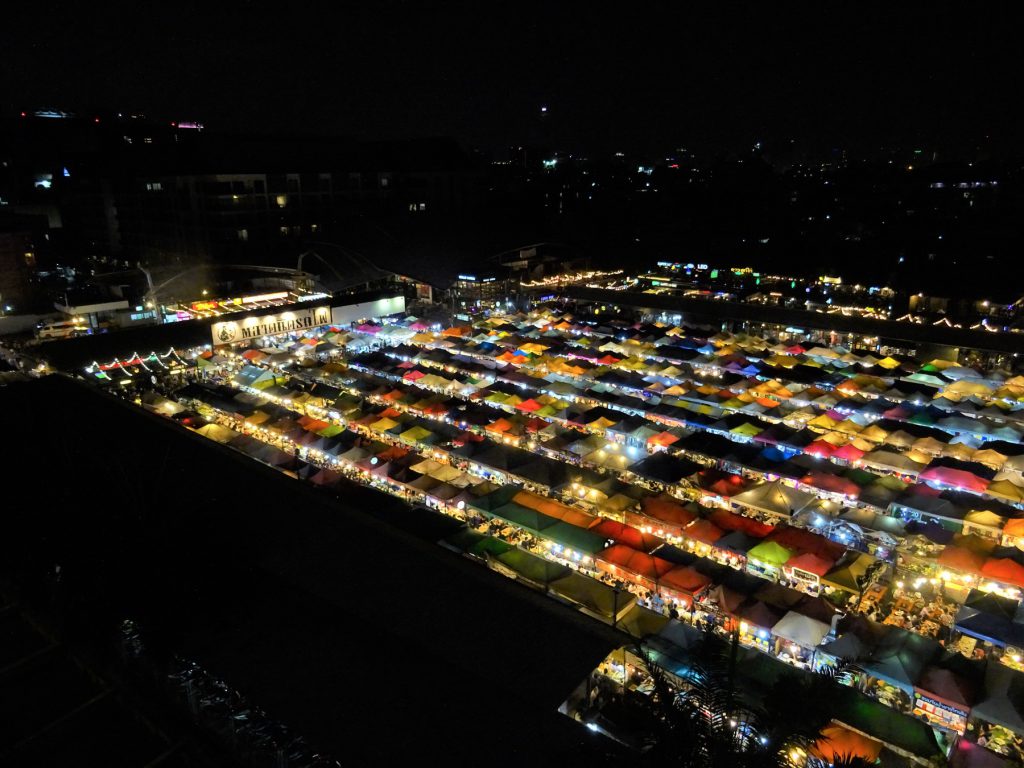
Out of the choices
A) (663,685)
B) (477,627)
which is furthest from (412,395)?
(663,685)

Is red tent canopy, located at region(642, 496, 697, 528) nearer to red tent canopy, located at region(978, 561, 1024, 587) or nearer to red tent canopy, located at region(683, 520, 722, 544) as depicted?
red tent canopy, located at region(683, 520, 722, 544)

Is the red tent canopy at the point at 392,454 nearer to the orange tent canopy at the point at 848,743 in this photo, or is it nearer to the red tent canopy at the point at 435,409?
the red tent canopy at the point at 435,409

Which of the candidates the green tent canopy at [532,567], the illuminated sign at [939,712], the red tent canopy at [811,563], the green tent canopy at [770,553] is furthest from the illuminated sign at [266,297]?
the illuminated sign at [939,712]

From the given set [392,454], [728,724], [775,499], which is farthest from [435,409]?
[728,724]

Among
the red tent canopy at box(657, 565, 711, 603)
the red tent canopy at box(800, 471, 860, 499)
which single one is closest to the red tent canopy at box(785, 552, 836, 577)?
the red tent canopy at box(657, 565, 711, 603)

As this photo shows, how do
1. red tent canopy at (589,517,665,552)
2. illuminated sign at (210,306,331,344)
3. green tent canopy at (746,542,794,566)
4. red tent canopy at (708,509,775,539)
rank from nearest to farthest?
1. green tent canopy at (746,542,794,566)
2. red tent canopy at (589,517,665,552)
3. red tent canopy at (708,509,775,539)
4. illuminated sign at (210,306,331,344)

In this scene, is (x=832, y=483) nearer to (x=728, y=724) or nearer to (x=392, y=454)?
(x=392, y=454)
